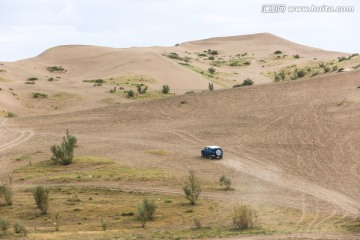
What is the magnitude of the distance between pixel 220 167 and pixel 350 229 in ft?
50.0

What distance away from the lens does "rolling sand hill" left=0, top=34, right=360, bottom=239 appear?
24781 millimetres

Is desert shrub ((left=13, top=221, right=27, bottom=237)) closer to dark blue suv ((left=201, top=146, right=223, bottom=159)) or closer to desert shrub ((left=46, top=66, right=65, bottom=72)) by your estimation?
dark blue suv ((left=201, top=146, right=223, bottom=159))

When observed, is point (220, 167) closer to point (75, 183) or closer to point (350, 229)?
point (75, 183)

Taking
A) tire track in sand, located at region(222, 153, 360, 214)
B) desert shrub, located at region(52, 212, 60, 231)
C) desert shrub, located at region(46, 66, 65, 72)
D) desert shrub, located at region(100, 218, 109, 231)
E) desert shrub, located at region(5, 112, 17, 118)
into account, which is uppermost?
desert shrub, located at region(46, 66, 65, 72)

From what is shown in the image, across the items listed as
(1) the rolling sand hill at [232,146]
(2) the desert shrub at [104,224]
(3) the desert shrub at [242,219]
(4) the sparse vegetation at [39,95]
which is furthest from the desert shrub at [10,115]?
(3) the desert shrub at [242,219]

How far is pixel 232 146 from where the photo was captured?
40.9 meters

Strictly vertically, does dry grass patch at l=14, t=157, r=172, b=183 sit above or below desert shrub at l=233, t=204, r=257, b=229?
below

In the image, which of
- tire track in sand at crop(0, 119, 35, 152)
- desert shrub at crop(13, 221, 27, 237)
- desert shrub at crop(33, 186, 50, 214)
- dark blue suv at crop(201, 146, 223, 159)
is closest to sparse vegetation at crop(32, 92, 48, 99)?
tire track in sand at crop(0, 119, 35, 152)

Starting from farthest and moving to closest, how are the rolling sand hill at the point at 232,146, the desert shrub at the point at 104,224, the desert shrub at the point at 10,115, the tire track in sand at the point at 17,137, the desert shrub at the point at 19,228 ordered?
the desert shrub at the point at 10,115 → the tire track in sand at the point at 17,137 → the rolling sand hill at the point at 232,146 → the desert shrub at the point at 104,224 → the desert shrub at the point at 19,228

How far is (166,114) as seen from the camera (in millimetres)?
53031

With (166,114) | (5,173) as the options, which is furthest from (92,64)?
(5,173)

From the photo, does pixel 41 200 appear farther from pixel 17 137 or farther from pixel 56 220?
pixel 17 137

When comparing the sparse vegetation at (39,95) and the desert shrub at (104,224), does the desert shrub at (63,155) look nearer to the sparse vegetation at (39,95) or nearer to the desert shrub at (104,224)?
the desert shrub at (104,224)

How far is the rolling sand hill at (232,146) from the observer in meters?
24.8
